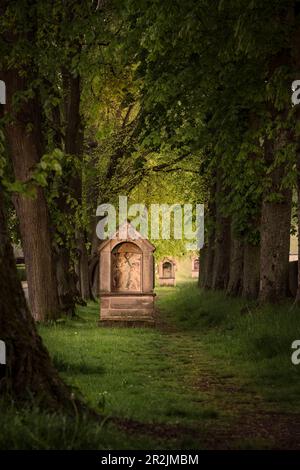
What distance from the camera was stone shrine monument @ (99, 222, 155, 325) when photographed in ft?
68.2

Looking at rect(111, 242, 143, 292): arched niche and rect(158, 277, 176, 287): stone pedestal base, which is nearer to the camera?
rect(111, 242, 143, 292): arched niche

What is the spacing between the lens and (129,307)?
823 inches

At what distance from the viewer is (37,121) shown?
18.0m

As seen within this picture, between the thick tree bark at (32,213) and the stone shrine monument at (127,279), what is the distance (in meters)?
2.30

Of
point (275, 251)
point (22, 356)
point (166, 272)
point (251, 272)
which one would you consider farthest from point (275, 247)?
point (166, 272)

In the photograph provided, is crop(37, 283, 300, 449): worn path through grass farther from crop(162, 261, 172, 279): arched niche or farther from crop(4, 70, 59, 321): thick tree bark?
crop(162, 261, 172, 279): arched niche

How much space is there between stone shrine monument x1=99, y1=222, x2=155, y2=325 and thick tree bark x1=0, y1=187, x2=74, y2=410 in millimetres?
14253

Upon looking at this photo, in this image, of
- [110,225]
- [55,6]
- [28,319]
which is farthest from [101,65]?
[110,225]

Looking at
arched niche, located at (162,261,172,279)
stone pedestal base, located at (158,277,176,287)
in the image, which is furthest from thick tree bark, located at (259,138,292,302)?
arched niche, located at (162,261,172,279)

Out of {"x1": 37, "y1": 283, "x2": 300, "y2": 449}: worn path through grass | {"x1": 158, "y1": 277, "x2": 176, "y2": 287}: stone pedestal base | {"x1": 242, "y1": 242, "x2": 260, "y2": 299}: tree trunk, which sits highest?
{"x1": 242, "y1": 242, "x2": 260, "y2": 299}: tree trunk

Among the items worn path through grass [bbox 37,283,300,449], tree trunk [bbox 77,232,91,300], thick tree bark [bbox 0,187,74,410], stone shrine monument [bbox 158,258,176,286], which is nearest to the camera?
thick tree bark [bbox 0,187,74,410]

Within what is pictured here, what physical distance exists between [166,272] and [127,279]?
1928 inches

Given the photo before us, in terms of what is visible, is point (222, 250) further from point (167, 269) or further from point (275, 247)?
point (167, 269)
